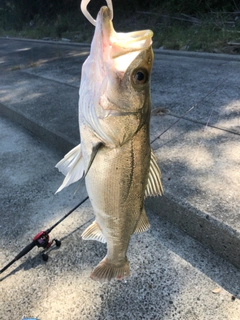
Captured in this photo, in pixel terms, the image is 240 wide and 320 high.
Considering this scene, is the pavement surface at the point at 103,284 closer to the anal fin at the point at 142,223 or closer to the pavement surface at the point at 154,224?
the pavement surface at the point at 154,224

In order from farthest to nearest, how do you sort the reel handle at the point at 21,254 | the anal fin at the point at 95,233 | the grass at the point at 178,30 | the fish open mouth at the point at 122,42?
the grass at the point at 178,30, the reel handle at the point at 21,254, the anal fin at the point at 95,233, the fish open mouth at the point at 122,42

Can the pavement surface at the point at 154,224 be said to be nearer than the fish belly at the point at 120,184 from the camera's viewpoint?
No

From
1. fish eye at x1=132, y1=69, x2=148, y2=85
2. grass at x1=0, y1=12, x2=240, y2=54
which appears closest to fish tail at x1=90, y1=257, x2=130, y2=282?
fish eye at x1=132, y1=69, x2=148, y2=85

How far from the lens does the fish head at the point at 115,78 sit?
109 cm

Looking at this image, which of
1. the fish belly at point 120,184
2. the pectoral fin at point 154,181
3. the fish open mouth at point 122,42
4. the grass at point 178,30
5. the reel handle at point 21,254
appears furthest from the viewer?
the grass at point 178,30

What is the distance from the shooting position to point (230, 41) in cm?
717

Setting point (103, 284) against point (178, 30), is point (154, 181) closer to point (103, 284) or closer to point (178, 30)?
point (103, 284)

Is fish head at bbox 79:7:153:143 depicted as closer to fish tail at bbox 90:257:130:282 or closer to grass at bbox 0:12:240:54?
fish tail at bbox 90:257:130:282

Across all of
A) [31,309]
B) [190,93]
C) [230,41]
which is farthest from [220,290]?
[230,41]

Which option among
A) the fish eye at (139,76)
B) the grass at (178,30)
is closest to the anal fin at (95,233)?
the fish eye at (139,76)

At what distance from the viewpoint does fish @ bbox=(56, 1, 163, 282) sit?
1105mm

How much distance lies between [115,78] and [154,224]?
174 cm

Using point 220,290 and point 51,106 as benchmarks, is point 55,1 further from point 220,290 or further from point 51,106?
point 220,290

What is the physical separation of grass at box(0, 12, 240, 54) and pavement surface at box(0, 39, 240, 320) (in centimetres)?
340
